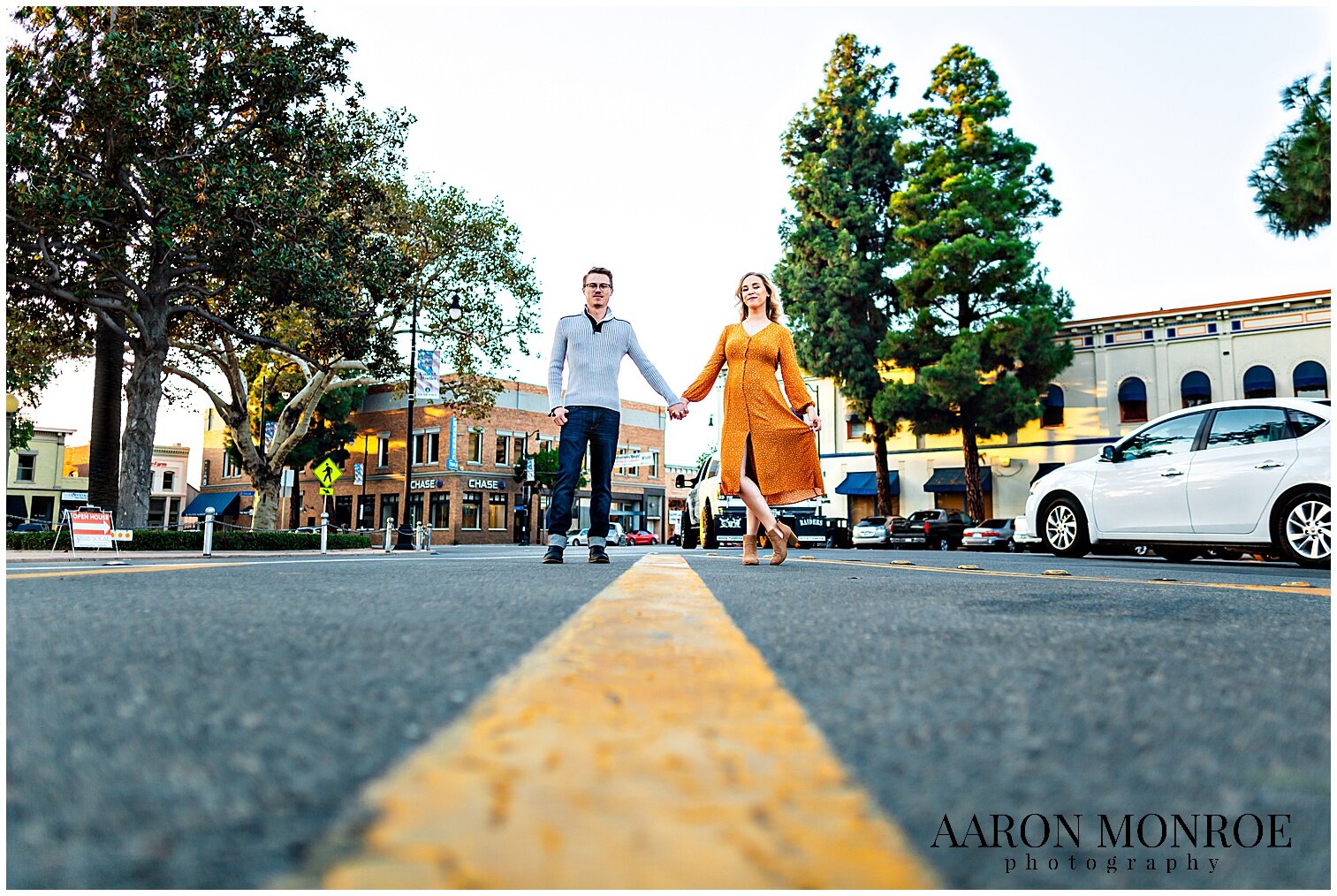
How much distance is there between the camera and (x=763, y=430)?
7027 millimetres

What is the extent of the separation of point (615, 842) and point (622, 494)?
60.8 metres

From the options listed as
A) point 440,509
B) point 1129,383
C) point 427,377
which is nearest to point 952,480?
point 1129,383

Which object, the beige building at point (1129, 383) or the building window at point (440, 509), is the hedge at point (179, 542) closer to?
the beige building at point (1129, 383)

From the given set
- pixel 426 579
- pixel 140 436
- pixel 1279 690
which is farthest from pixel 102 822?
pixel 140 436

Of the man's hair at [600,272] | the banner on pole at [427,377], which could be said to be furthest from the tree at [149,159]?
the man's hair at [600,272]

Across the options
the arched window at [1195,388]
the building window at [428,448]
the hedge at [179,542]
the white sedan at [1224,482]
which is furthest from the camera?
the building window at [428,448]

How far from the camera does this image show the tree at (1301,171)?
12.0 meters

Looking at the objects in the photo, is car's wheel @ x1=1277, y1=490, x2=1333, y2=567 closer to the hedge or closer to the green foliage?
the hedge

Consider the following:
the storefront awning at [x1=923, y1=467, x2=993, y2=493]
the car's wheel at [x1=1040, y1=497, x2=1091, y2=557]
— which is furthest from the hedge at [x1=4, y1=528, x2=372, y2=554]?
the storefront awning at [x1=923, y1=467, x2=993, y2=493]

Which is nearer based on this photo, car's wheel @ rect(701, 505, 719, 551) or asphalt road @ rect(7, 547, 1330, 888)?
asphalt road @ rect(7, 547, 1330, 888)

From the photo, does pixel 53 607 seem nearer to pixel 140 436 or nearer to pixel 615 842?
pixel 615 842

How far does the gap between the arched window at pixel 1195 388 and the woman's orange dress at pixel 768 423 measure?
31192 millimetres

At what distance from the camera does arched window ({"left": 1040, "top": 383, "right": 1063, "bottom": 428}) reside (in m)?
35.5

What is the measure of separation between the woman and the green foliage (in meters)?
26.7
